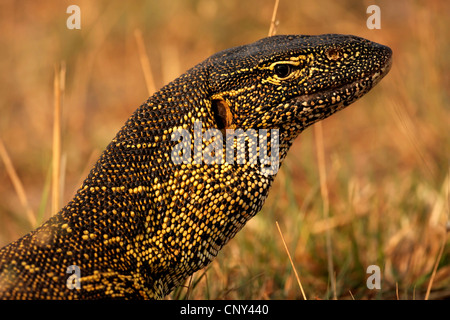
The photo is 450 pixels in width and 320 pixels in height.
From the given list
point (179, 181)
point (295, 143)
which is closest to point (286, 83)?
point (179, 181)

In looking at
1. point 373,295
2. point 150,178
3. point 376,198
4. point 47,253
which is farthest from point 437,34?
point 47,253

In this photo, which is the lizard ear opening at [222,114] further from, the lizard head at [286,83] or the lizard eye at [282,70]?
the lizard eye at [282,70]

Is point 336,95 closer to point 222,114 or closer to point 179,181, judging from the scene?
point 222,114

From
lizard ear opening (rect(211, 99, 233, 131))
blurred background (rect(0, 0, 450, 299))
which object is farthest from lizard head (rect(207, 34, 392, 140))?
blurred background (rect(0, 0, 450, 299))

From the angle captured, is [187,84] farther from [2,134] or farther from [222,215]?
[2,134]

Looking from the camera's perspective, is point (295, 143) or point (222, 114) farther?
point (295, 143)

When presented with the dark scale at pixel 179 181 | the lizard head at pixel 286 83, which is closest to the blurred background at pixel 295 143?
the dark scale at pixel 179 181

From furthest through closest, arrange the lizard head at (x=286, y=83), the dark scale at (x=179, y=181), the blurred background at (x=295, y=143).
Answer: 1. the blurred background at (x=295, y=143)
2. the lizard head at (x=286, y=83)
3. the dark scale at (x=179, y=181)
